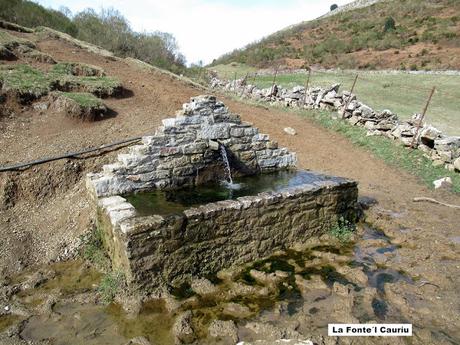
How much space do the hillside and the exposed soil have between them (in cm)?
1960

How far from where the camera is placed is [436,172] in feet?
32.8

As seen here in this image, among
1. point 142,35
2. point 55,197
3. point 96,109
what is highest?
point 142,35

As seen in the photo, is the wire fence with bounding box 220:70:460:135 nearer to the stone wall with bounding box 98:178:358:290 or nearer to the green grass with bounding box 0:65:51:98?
the stone wall with bounding box 98:178:358:290

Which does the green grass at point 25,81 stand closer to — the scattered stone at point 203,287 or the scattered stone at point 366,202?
the scattered stone at point 203,287

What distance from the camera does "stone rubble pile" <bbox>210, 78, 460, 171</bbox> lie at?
33.7ft

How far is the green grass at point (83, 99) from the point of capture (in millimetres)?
9698

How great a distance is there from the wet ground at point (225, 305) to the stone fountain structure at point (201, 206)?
13.7 inches

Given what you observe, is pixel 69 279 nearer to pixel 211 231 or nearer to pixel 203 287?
→ pixel 203 287

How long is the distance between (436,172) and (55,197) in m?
9.30

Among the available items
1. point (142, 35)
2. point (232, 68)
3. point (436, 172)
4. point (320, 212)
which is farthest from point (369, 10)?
point (320, 212)

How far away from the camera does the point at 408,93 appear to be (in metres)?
19.4

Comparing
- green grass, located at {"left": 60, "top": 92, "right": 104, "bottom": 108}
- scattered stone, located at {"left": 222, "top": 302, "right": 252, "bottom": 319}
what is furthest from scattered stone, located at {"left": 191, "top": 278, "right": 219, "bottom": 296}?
green grass, located at {"left": 60, "top": 92, "right": 104, "bottom": 108}

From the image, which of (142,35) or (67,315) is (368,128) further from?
(142,35)

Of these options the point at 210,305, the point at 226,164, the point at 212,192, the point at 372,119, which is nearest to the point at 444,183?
the point at 372,119
